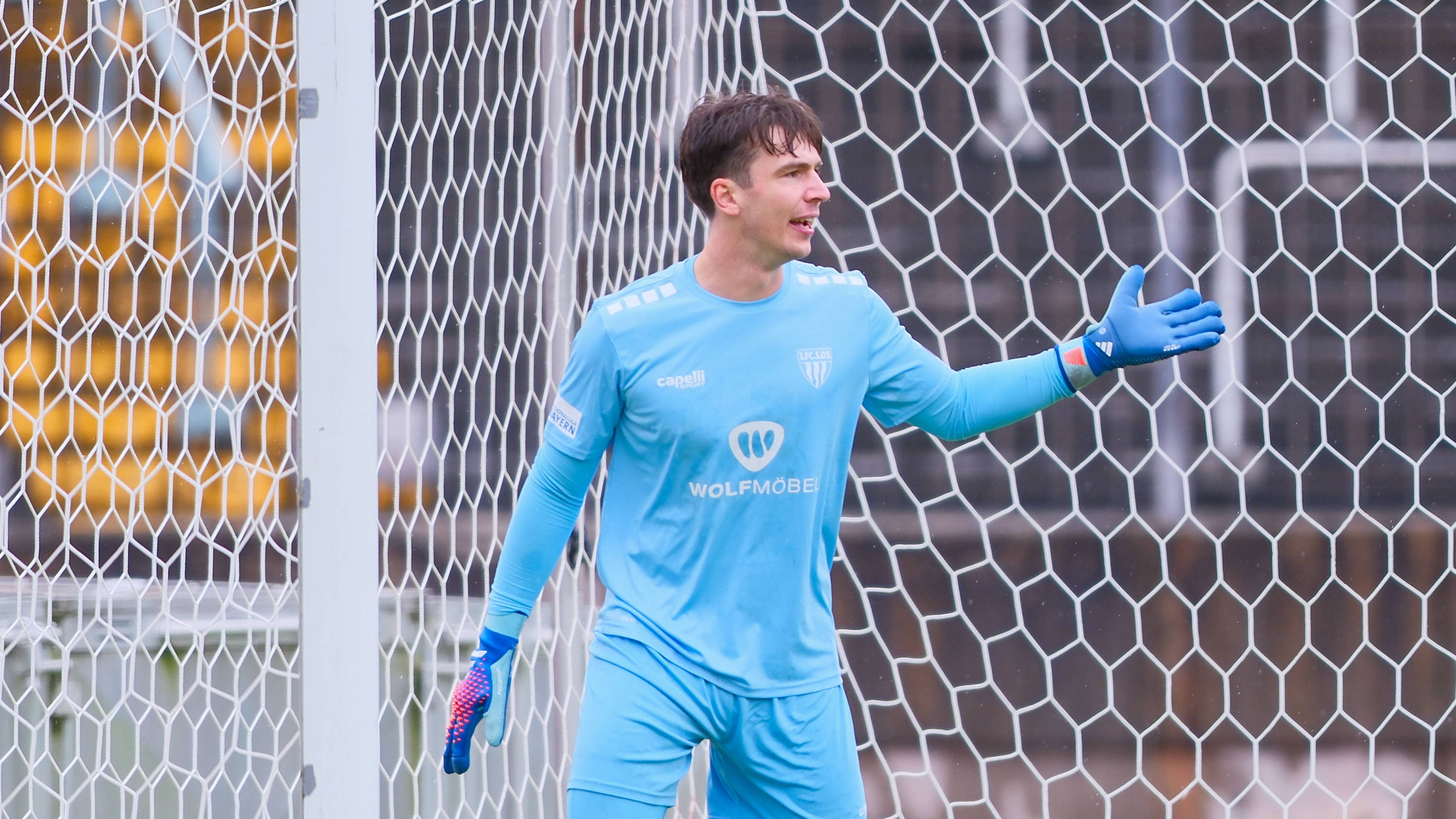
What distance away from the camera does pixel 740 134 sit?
1.70 m

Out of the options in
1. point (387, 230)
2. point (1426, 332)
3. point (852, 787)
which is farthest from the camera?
point (1426, 332)

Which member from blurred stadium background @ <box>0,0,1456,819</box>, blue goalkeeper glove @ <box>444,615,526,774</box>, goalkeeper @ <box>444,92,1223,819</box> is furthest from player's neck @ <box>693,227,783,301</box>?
blurred stadium background @ <box>0,0,1456,819</box>

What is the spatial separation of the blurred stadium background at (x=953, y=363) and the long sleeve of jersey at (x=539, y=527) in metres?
1.39

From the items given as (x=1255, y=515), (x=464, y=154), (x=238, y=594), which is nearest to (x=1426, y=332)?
(x=1255, y=515)

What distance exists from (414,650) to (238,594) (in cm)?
58

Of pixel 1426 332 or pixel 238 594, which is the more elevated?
pixel 1426 332

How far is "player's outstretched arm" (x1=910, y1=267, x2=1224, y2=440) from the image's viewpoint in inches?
67.6

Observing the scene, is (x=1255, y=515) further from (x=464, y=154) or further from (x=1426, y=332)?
(x=464, y=154)

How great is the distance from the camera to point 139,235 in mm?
3365

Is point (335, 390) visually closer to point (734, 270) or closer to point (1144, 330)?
point (734, 270)

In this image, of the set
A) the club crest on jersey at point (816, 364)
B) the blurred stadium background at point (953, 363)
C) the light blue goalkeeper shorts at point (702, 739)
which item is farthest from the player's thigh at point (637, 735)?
the blurred stadium background at point (953, 363)

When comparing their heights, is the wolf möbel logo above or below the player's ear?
below

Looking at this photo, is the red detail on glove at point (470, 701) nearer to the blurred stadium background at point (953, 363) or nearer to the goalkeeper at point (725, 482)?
the goalkeeper at point (725, 482)

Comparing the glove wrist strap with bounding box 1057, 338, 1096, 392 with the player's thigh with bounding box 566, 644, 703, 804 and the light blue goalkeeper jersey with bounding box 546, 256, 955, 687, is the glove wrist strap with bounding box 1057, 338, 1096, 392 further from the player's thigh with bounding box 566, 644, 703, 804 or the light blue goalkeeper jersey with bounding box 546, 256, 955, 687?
the player's thigh with bounding box 566, 644, 703, 804
